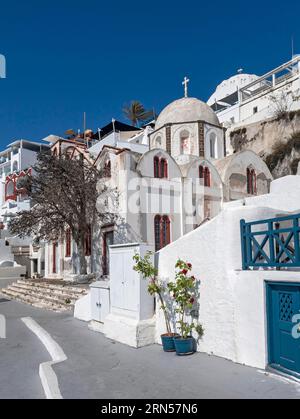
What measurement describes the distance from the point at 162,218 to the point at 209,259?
12.6 meters

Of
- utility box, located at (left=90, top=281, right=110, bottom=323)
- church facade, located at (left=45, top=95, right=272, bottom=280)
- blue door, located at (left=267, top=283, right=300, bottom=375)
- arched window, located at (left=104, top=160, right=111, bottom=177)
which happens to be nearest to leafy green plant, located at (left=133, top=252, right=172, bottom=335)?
utility box, located at (left=90, top=281, right=110, bottom=323)

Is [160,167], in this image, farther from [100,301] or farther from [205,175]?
[100,301]

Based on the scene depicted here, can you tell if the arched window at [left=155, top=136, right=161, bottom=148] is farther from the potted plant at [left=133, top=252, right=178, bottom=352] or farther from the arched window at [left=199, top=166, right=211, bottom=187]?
the potted plant at [left=133, top=252, right=178, bottom=352]

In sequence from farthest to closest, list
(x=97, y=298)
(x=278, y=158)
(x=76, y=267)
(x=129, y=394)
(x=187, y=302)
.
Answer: (x=278, y=158)
(x=76, y=267)
(x=97, y=298)
(x=187, y=302)
(x=129, y=394)

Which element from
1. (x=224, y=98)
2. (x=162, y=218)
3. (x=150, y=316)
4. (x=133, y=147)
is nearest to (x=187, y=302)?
(x=150, y=316)

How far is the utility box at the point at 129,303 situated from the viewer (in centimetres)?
859

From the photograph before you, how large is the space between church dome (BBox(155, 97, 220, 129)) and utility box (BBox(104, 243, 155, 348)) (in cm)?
1772

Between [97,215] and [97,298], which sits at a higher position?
[97,215]

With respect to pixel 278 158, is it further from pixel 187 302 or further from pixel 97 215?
pixel 187 302

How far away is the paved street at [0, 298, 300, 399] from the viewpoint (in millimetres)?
5453

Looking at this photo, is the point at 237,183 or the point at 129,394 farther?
the point at 237,183

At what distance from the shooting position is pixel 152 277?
8703 mm

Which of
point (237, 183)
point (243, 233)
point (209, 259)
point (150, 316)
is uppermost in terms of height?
point (237, 183)

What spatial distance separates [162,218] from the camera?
65.7 feet
